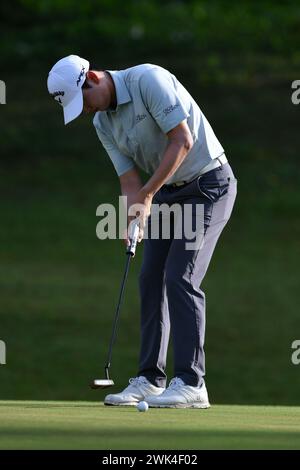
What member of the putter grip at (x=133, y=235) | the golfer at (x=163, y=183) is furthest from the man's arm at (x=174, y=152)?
the putter grip at (x=133, y=235)

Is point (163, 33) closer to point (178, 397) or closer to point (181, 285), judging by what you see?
point (181, 285)

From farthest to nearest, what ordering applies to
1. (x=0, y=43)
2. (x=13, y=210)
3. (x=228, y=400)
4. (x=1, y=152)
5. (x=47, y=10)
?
(x=47, y=10)
(x=0, y=43)
(x=1, y=152)
(x=13, y=210)
(x=228, y=400)

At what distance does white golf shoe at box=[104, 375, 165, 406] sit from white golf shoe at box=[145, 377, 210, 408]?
0.15 meters

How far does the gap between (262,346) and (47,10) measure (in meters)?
19.0

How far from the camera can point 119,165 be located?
6.85 meters

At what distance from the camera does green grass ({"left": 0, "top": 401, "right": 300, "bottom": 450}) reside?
4.73 meters

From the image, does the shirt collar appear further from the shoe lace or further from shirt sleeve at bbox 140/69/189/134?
the shoe lace

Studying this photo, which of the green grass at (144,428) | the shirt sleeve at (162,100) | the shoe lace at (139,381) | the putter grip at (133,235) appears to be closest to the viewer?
the green grass at (144,428)

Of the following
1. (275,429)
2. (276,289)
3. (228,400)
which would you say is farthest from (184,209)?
(276,289)

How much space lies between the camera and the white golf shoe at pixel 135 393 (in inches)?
263

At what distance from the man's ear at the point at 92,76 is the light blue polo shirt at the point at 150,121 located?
0.08 metres

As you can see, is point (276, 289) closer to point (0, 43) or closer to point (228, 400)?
point (228, 400)

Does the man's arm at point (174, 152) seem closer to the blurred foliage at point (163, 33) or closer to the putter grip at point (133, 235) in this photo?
the putter grip at point (133, 235)
